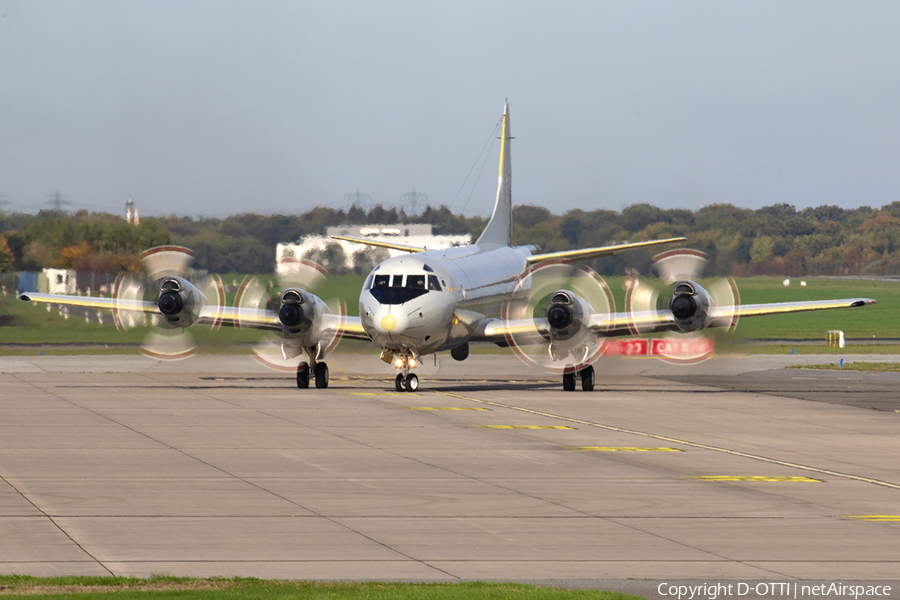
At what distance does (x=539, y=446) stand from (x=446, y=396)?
34.6 ft

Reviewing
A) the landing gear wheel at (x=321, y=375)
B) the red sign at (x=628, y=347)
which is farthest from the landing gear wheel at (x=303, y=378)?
the red sign at (x=628, y=347)

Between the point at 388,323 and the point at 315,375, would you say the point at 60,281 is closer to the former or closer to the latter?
the point at 315,375

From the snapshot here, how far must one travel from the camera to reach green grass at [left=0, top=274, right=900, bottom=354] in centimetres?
4244

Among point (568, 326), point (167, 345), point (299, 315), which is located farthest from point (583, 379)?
point (167, 345)

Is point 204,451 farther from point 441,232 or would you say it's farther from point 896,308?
point 896,308

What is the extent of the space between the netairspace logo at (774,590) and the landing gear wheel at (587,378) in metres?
23.8

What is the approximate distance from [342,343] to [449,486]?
30.4 metres

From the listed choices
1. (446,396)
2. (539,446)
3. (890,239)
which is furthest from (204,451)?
(890,239)

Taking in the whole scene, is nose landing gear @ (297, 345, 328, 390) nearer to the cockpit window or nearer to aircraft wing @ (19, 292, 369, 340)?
aircraft wing @ (19, 292, 369, 340)

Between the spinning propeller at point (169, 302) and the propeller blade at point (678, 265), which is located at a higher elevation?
the propeller blade at point (678, 265)

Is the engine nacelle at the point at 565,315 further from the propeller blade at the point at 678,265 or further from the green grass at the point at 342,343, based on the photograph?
the green grass at the point at 342,343

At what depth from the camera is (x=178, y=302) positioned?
108 feet

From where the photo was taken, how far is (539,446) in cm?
2044

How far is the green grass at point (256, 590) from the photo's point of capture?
944 centimetres
